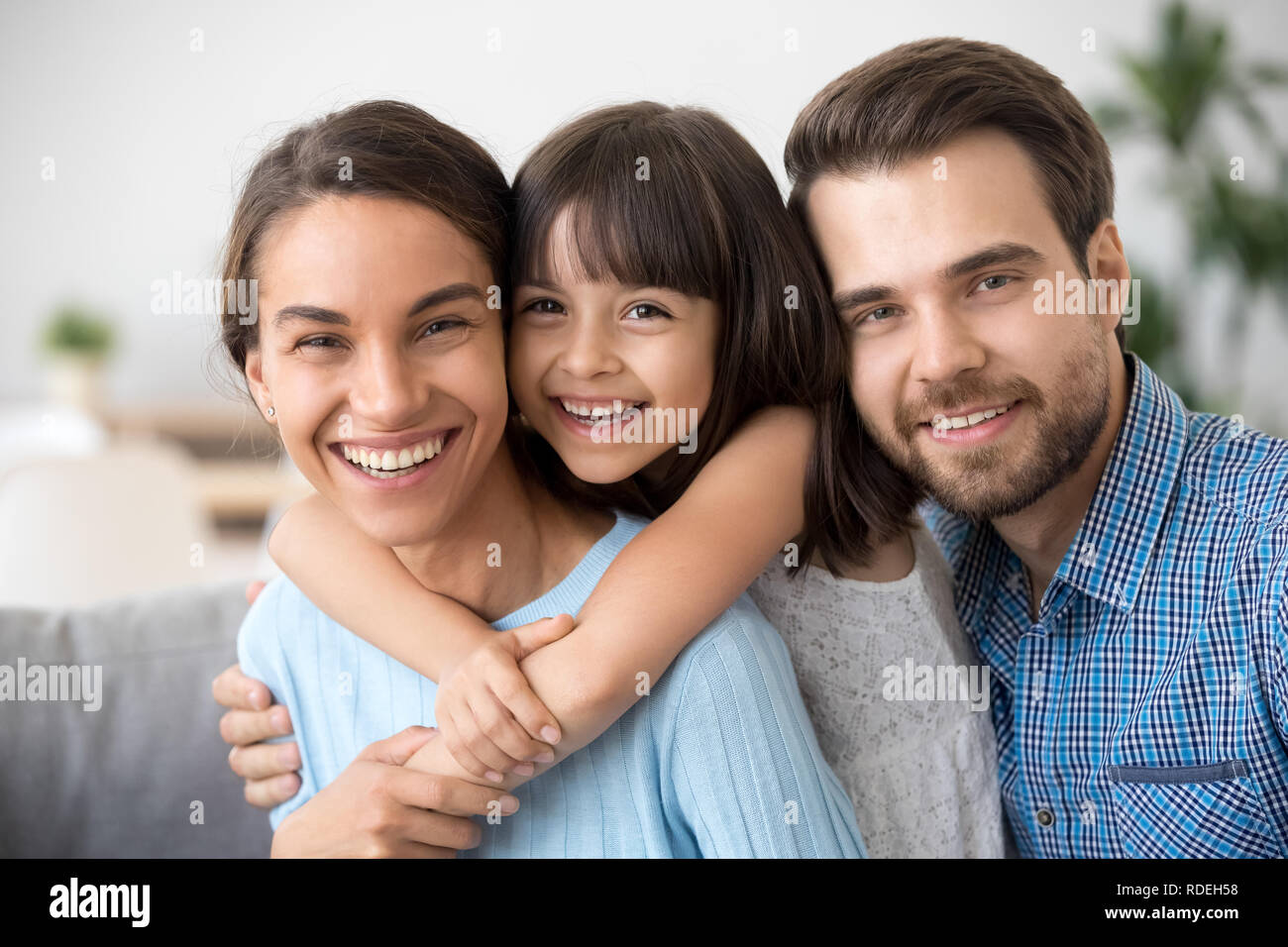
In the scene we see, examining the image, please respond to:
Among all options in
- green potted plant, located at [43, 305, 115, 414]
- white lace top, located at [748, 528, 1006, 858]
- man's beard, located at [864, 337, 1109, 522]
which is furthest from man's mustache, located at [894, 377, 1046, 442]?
green potted plant, located at [43, 305, 115, 414]

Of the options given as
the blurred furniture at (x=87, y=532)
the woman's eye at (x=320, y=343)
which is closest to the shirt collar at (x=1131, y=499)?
the woman's eye at (x=320, y=343)

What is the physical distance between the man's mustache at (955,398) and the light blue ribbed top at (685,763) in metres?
0.37

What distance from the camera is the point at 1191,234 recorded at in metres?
3.62

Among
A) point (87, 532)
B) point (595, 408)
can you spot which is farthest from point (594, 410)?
point (87, 532)

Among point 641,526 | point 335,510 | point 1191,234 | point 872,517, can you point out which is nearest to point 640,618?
point 641,526

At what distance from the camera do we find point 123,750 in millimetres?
1760

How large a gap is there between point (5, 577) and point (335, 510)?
1.51 meters

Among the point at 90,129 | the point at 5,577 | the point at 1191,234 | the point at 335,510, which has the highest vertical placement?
the point at 90,129

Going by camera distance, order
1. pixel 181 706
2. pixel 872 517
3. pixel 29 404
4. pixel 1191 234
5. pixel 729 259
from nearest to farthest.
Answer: pixel 729 259 → pixel 872 517 → pixel 181 706 → pixel 1191 234 → pixel 29 404

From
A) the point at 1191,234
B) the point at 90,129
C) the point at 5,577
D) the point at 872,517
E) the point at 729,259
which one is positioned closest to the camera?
the point at 729,259

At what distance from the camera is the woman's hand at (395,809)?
1.20 metres

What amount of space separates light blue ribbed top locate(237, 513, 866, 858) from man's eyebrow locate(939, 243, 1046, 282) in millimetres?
520

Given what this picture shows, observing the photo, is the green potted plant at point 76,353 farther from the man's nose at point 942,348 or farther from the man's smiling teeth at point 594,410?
the man's nose at point 942,348
